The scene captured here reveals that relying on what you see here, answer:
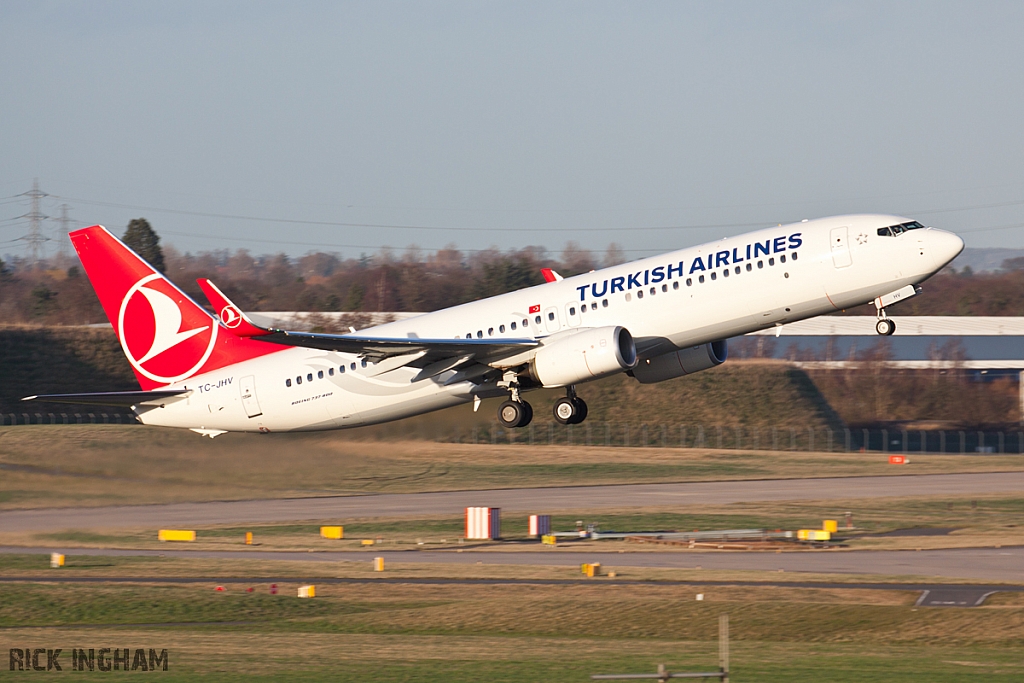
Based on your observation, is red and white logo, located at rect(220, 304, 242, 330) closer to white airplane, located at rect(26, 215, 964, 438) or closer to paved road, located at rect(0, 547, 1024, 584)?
white airplane, located at rect(26, 215, 964, 438)

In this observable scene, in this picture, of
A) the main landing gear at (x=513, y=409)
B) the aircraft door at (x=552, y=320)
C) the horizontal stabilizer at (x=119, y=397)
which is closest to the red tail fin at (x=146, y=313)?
the horizontal stabilizer at (x=119, y=397)

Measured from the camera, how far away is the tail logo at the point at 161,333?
4841cm

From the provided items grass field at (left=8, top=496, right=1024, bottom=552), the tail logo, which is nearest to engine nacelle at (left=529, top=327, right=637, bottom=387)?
the tail logo

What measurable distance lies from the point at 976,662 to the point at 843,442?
240 feet

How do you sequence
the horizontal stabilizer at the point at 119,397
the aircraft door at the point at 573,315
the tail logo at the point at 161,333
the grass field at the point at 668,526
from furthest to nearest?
1. the grass field at the point at 668,526
2. the tail logo at the point at 161,333
3. the horizontal stabilizer at the point at 119,397
4. the aircraft door at the point at 573,315

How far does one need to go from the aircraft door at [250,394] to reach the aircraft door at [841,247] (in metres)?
21.3

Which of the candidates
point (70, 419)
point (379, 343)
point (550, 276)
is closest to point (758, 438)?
point (70, 419)

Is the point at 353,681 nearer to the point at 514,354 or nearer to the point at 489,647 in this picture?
the point at 489,647

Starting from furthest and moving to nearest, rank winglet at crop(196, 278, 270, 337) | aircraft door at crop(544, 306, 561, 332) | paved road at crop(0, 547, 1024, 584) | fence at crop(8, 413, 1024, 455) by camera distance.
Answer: fence at crop(8, 413, 1024, 455), paved road at crop(0, 547, 1024, 584), aircraft door at crop(544, 306, 561, 332), winglet at crop(196, 278, 270, 337)

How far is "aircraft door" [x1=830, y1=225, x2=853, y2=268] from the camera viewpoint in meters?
40.1

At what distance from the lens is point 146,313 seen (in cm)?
4919

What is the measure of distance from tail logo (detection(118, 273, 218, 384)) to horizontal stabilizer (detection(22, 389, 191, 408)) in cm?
140

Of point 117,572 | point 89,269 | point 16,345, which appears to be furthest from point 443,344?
point 16,345

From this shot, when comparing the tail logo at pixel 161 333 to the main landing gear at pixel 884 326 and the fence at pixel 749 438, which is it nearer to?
the main landing gear at pixel 884 326
